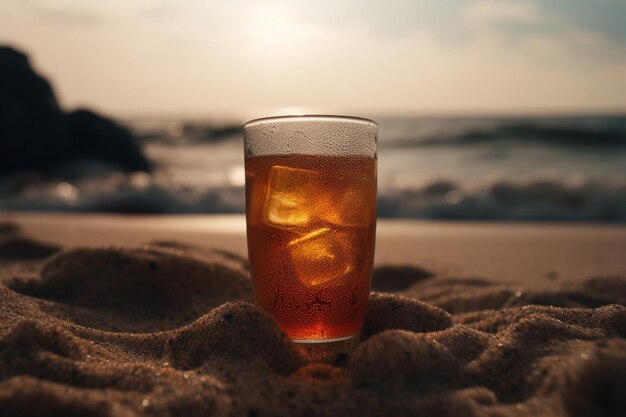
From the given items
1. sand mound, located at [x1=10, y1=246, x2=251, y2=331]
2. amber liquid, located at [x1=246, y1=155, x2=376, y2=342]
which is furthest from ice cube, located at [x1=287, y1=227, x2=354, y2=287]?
sand mound, located at [x1=10, y1=246, x2=251, y2=331]

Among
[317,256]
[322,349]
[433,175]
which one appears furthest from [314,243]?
[433,175]

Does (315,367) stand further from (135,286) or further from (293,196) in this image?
(135,286)

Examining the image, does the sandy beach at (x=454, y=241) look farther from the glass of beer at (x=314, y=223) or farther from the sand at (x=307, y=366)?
the glass of beer at (x=314, y=223)

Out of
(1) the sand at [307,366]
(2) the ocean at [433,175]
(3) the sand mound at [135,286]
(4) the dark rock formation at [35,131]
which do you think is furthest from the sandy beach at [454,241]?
(4) the dark rock formation at [35,131]

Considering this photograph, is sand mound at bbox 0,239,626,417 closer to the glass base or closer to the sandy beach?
the glass base

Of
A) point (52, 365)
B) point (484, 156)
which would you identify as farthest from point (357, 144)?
point (484, 156)

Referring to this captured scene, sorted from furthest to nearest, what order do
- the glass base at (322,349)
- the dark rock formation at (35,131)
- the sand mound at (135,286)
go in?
the dark rock formation at (35,131), the sand mound at (135,286), the glass base at (322,349)
